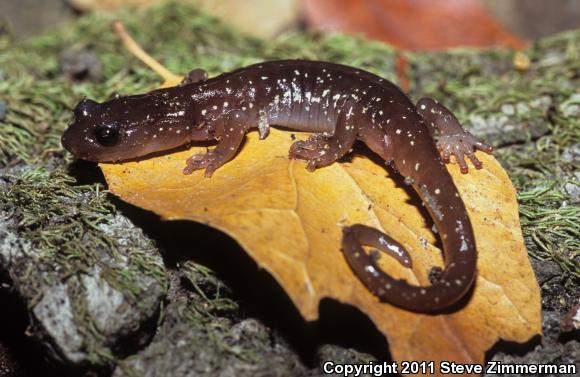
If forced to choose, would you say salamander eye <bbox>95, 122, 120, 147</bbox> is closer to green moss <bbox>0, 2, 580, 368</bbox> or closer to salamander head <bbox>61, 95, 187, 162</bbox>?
salamander head <bbox>61, 95, 187, 162</bbox>

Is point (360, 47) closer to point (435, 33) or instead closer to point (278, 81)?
point (435, 33)

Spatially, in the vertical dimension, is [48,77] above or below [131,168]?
above

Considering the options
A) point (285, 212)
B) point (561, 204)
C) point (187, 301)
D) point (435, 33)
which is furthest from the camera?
point (435, 33)

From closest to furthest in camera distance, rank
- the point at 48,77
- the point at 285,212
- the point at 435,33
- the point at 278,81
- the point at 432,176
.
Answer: the point at 285,212 < the point at 432,176 < the point at 278,81 < the point at 48,77 < the point at 435,33

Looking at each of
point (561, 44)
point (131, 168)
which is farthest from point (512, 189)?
point (561, 44)
